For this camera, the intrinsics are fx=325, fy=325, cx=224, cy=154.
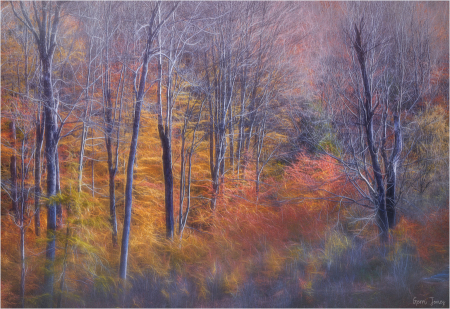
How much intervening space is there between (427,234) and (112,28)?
443 inches

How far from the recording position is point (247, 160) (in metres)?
13.7

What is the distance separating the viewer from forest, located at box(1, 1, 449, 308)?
7766mm

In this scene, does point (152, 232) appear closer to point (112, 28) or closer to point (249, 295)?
point (249, 295)

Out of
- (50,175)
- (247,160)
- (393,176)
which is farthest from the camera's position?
(247,160)

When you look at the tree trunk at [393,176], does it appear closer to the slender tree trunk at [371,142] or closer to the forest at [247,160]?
the forest at [247,160]

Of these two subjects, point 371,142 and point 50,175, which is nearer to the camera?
point 50,175

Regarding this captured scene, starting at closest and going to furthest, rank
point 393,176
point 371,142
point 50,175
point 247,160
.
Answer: point 50,175
point 371,142
point 393,176
point 247,160

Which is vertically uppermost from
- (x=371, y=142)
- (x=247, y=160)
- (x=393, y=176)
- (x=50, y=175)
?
(x=371, y=142)

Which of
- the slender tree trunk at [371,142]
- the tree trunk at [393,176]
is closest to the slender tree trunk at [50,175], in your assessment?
the slender tree trunk at [371,142]

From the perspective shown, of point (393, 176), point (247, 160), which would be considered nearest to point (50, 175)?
point (247, 160)

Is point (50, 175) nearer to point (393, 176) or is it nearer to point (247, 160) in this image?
point (247, 160)

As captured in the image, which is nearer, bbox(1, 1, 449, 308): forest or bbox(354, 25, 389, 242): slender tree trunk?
bbox(1, 1, 449, 308): forest

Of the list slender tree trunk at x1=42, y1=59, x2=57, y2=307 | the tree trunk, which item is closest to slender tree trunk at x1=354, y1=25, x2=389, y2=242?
the tree trunk

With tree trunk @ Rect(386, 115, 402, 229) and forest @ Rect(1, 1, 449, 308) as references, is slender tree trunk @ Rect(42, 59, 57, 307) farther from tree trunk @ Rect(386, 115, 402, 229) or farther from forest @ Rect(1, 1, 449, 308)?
tree trunk @ Rect(386, 115, 402, 229)
